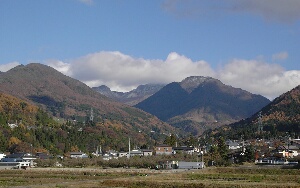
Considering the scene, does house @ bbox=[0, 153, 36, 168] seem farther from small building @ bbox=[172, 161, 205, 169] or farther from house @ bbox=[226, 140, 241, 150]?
house @ bbox=[226, 140, 241, 150]

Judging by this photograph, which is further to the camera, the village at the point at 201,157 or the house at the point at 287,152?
the house at the point at 287,152

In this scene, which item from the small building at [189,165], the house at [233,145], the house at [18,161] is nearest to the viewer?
the small building at [189,165]

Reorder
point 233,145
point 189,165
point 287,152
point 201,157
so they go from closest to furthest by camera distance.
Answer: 1. point 189,165
2. point 287,152
3. point 201,157
4. point 233,145

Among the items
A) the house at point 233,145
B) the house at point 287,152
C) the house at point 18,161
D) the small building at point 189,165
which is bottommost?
the small building at point 189,165

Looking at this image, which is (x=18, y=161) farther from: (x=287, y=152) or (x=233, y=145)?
(x=233, y=145)

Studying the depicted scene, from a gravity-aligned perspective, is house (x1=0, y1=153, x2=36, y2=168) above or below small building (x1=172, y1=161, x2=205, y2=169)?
above

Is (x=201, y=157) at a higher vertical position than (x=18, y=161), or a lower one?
higher

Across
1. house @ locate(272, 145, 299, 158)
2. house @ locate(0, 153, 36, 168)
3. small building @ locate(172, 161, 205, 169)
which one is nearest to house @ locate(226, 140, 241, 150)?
house @ locate(272, 145, 299, 158)

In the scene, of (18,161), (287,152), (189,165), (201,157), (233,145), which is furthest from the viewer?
(233,145)

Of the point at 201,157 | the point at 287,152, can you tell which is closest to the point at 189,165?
the point at 201,157

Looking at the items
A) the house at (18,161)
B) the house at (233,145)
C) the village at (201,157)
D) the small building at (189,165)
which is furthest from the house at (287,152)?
the house at (18,161)

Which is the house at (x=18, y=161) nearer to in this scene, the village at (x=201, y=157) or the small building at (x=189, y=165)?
the village at (x=201, y=157)

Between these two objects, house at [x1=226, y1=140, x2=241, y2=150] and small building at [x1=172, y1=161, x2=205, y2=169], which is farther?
house at [x1=226, y1=140, x2=241, y2=150]

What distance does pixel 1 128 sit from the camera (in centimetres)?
14025
